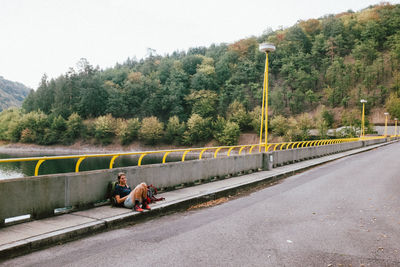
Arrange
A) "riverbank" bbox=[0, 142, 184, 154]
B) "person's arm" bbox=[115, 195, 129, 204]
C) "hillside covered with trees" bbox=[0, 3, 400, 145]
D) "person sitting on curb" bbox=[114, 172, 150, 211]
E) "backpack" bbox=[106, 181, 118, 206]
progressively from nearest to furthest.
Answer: "person sitting on curb" bbox=[114, 172, 150, 211] < "person's arm" bbox=[115, 195, 129, 204] < "backpack" bbox=[106, 181, 118, 206] < "riverbank" bbox=[0, 142, 184, 154] < "hillside covered with trees" bbox=[0, 3, 400, 145]

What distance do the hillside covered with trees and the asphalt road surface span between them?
266ft

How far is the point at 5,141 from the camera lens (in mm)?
118250

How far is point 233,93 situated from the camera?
12625 cm

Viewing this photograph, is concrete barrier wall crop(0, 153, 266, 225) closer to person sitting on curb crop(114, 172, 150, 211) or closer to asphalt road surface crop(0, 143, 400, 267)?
person sitting on curb crop(114, 172, 150, 211)

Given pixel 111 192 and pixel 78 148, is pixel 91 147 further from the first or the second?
pixel 111 192

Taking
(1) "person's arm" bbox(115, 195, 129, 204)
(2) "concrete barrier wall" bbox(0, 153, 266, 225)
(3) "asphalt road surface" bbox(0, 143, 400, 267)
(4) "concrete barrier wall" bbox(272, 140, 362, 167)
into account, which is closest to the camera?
(3) "asphalt road surface" bbox(0, 143, 400, 267)

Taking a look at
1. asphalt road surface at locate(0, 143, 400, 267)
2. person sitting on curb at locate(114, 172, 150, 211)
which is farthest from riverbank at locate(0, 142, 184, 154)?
asphalt road surface at locate(0, 143, 400, 267)

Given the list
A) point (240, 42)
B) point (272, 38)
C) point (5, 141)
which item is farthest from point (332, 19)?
point (5, 141)

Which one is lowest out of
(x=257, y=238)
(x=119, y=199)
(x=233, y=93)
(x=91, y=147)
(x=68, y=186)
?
(x=91, y=147)

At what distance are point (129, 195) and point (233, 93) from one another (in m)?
121

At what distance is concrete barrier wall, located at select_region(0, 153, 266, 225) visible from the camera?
607cm

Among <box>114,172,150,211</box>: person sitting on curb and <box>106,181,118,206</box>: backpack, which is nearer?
<box>114,172,150,211</box>: person sitting on curb

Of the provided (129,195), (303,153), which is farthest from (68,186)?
(303,153)

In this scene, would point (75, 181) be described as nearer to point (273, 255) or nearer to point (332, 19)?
point (273, 255)
